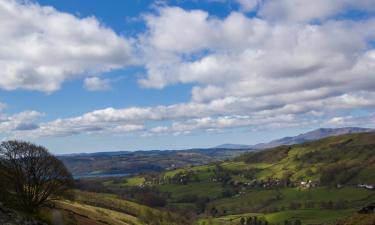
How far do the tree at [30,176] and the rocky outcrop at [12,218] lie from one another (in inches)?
315

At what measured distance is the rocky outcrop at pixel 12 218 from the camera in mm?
48138

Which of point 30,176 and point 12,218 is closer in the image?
point 12,218

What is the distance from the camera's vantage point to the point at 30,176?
65.9m

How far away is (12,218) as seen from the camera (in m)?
49.8

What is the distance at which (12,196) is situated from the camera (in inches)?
2425

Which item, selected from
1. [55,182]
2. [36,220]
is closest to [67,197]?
[55,182]

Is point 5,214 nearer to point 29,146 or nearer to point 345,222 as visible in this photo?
point 29,146

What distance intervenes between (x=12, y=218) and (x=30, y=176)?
16.5 meters

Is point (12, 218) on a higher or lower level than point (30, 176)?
lower

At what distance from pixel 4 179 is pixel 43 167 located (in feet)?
20.0

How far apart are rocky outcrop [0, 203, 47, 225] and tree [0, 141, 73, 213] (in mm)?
7991

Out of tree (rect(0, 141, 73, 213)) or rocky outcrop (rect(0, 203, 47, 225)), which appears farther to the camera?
tree (rect(0, 141, 73, 213))

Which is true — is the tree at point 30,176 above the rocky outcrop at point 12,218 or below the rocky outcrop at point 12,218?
above

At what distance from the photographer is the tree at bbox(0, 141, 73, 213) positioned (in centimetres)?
6266
